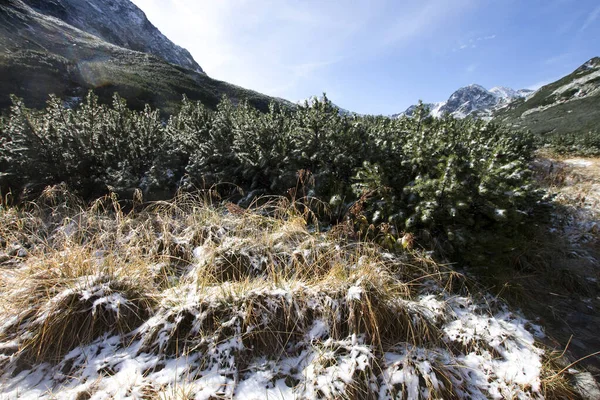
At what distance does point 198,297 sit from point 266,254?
1.01 meters

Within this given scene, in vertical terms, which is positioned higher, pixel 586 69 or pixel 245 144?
pixel 586 69

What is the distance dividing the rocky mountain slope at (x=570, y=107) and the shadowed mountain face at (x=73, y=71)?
1646 cm

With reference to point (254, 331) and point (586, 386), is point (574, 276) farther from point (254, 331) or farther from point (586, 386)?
point (254, 331)

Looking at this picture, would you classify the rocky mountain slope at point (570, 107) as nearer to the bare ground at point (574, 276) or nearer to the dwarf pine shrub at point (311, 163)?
the bare ground at point (574, 276)

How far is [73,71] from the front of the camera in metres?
21.5

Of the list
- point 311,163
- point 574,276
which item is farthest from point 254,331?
point 574,276

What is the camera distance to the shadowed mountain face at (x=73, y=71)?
17812 mm

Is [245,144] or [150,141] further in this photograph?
[150,141]

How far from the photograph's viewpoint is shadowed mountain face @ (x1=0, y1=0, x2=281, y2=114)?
701 inches

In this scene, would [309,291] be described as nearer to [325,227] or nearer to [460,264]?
[325,227]

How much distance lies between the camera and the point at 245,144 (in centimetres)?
495

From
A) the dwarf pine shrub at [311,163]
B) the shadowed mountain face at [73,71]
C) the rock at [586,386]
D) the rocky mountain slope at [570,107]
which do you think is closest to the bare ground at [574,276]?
the rock at [586,386]

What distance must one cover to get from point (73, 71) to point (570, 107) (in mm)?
39095

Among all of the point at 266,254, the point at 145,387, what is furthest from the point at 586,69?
the point at 145,387
